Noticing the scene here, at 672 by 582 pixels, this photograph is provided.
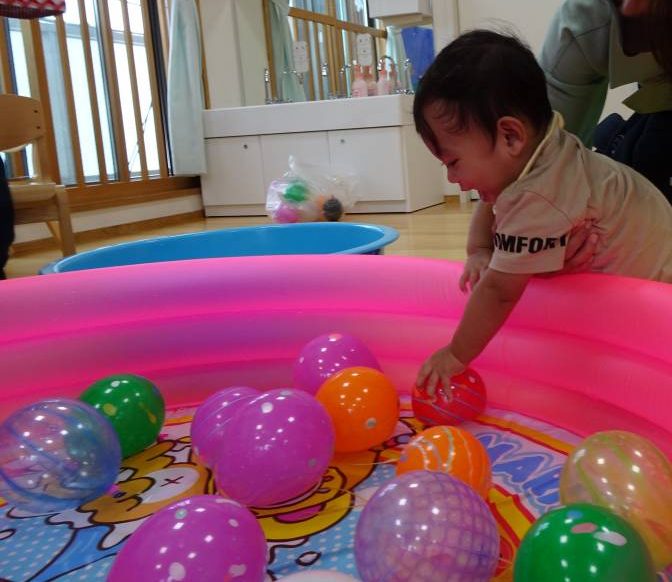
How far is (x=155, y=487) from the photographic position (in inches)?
38.6

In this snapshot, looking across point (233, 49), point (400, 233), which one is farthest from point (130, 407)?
point (233, 49)

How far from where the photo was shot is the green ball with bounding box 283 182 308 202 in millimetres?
3109

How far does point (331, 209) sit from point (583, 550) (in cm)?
263

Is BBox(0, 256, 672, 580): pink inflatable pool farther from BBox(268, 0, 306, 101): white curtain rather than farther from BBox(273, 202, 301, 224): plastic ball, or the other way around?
BBox(268, 0, 306, 101): white curtain

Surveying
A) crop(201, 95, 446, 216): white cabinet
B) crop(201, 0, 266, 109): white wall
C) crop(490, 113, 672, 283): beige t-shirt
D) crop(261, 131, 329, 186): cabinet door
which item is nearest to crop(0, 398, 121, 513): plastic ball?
crop(490, 113, 672, 283): beige t-shirt

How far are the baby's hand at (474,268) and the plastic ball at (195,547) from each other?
53 cm

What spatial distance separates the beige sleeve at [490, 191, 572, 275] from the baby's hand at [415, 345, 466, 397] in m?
0.15

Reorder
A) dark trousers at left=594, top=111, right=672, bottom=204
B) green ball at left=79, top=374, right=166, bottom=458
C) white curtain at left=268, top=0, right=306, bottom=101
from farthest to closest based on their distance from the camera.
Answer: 1. white curtain at left=268, top=0, right=306, bottom=101
2. dark trousers at left=594, top=111, right=672, bottom=204
3. green ball at left=79, top=374, right=166, bottom=458

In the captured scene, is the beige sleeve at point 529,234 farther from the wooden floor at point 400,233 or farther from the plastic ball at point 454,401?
the wooden floor at point 400,233

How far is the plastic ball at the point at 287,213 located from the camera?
10.2ft

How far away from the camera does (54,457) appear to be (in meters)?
0.86

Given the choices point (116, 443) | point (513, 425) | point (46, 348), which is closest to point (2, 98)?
point (46, 348)

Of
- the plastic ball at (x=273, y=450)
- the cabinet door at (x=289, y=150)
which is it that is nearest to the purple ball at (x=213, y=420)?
the plastic ball at (x=273, y=450)

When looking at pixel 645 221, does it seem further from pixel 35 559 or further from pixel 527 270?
pixel 35 559
